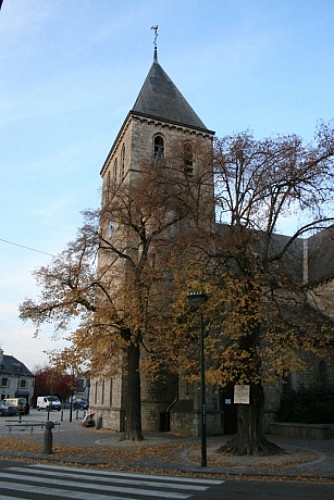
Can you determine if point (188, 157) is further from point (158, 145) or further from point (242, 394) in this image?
point (158, 145)

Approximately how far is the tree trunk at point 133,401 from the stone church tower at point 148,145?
4253 millimetres

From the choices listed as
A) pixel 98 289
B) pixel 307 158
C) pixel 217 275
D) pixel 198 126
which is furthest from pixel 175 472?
pixel 198 126

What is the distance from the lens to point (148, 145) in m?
32.3

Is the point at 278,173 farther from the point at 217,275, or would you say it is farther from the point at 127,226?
the point at 127,226

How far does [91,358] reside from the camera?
1844 cm

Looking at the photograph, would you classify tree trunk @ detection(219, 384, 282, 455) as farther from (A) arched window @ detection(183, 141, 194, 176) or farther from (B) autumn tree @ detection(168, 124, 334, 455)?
(A) arched window @ detection(183, 141, 194, 176)

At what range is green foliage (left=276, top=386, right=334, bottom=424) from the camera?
72.3ft

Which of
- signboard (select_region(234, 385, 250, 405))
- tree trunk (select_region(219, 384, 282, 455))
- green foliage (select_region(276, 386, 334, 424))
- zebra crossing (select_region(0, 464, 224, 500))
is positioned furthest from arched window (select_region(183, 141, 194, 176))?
green foliage (select_region(276, 386, 334, 424))

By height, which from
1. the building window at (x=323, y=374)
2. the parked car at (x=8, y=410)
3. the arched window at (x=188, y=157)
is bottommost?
the parked car at (x=8, y=410)

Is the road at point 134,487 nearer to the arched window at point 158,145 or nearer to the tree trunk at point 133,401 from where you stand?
the tree trunk at point 133,401

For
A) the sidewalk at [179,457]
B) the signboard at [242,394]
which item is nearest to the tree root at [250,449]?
the sidewalk at [179,457]

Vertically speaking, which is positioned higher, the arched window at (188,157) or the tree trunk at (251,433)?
the arched window at (188,157)

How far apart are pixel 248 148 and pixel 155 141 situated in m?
16.9

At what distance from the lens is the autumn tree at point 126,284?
59.0ft
